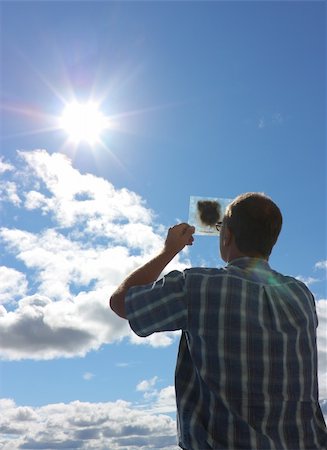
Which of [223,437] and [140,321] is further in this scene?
[140,321]

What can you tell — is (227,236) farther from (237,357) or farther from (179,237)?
(237,357)

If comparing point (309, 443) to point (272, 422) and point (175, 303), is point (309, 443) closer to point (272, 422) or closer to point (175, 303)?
point (272, 422)

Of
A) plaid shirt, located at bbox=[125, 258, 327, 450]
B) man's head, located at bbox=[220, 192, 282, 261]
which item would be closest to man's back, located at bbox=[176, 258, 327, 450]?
plaid shirt, located at bbox=[125, 258, 327, 450]

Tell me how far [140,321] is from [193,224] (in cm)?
114

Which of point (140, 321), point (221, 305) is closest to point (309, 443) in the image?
point (221, 305)

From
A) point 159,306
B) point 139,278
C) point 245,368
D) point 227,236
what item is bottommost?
point 245,368

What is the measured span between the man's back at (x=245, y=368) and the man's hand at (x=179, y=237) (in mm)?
460

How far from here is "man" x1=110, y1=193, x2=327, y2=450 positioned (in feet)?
12.5

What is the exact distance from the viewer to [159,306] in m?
4.03

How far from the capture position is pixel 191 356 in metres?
4.09

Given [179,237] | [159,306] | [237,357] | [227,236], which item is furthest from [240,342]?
[179,237]

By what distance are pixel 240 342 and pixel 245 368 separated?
19cm

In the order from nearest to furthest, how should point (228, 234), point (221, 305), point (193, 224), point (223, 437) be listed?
point (223, 437), point (221, 305), point (228, 234), point (193, 224)

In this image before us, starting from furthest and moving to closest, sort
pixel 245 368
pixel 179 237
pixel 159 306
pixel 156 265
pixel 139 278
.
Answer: pixel 179 237, pixel 156 265, pixel 139 278, pixel 159 306, pixel 245 368
